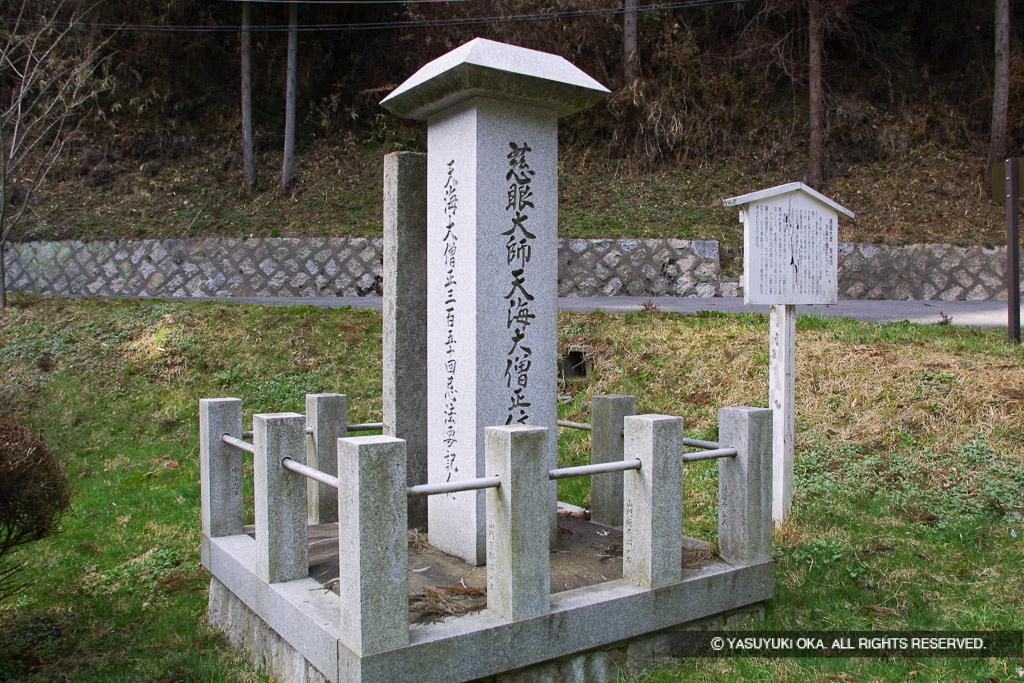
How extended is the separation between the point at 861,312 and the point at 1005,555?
20.8 ft

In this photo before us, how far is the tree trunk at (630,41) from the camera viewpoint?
1720cm

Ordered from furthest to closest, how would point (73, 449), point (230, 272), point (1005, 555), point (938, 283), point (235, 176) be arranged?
point (235, 176) < point (230, 272) < point (938, 283) < point (73, 449) < point (1005, 555)

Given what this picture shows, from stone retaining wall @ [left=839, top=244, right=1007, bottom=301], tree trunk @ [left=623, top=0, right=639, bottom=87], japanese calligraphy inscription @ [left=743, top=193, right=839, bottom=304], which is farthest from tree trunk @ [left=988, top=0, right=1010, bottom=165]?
japanese calligraphy inscription @ [left=743, top=193, right=839, bottom=304]

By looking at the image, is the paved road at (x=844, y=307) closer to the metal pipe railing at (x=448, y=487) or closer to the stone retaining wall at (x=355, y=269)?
the stone retaining wall at (x=355, y=269)

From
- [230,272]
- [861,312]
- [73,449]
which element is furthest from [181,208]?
[861,312]

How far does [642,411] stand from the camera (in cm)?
754

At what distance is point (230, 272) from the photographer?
47.8ft

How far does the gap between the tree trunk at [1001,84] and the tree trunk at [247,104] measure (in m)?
14.9

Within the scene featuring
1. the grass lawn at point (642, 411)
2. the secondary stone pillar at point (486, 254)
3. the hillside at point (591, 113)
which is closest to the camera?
the secondary stone pillar at point (486, 254)

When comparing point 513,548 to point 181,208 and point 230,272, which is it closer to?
point 230,272

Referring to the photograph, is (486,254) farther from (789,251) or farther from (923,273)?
(923,273)

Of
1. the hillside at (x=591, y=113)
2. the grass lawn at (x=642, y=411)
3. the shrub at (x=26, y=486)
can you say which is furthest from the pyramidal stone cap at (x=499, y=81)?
the hillside at (x=591, y=113)

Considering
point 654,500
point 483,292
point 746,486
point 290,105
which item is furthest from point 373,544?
point 290,105

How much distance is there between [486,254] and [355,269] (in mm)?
10817
